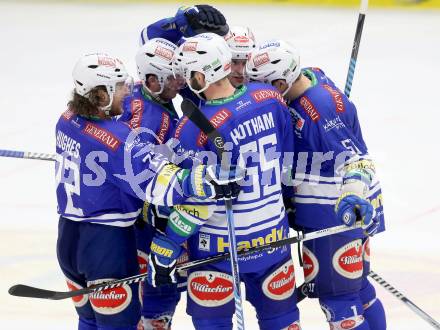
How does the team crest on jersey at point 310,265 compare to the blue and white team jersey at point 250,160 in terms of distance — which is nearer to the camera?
the blue and white team jersey at point 250,160

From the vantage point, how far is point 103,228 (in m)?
4.14

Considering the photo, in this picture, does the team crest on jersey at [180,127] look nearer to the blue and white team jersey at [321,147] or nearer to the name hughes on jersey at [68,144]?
the name hughes on jersey at [68,144]

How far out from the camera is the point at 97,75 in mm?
3996

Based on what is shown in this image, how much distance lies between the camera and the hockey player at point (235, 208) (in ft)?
13.0

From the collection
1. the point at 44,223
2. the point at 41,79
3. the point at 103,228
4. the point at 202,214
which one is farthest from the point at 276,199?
the point at 41,79

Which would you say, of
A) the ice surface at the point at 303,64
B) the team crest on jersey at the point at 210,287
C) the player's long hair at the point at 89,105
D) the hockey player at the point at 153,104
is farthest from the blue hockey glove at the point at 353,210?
the ice surface at the point at 303,64

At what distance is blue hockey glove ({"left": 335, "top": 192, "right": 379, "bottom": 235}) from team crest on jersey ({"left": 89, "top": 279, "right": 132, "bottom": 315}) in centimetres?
90

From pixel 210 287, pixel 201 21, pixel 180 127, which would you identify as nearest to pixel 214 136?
pixel 180 127

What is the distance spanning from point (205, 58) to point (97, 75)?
414 mm

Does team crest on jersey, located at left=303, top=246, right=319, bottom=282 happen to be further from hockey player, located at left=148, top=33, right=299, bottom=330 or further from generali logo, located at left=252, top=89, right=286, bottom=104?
generali logo, located at left=252, top=89, right=286, bottom=104

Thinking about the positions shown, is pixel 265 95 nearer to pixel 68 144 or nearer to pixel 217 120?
pixel 217 120

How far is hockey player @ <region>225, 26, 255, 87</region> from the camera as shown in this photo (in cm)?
459

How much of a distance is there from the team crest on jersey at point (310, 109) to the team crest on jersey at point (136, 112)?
69 centimetres

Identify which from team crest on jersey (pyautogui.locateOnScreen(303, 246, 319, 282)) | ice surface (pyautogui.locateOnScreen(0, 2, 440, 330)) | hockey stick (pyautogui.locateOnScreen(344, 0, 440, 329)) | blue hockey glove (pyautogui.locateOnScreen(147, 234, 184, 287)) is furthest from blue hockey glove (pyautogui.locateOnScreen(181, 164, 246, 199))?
ice surface (pyautogui.locateOnScreen(0, 2, 440, 330))
